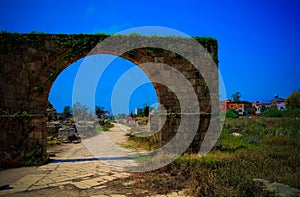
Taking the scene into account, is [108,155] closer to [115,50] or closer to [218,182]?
[115,50]

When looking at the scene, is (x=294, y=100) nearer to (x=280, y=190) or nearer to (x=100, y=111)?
(x=100, y=111)

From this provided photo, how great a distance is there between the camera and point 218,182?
4.13 meters

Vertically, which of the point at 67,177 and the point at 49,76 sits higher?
the point at 49,76

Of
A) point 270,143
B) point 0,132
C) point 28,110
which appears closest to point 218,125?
point 270,143

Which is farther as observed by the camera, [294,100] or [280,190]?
[294,100]

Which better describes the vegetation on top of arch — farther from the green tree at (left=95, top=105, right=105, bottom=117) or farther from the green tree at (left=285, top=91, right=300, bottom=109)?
the green tree at (left=285, top=91, right=300, bottom=109)

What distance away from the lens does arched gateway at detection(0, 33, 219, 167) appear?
23.1ft

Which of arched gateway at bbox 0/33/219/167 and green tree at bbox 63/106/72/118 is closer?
arched gateway at bbox 0/33/219/167

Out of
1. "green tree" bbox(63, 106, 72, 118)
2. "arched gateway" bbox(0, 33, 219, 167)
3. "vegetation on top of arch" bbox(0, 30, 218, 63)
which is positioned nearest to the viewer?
"arched gateway" bbox(0, 33, 219, 167)

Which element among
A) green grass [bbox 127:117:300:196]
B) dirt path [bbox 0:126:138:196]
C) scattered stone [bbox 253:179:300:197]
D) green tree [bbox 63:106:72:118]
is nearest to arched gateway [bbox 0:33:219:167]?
dirt path [bbox 0:126:138:196]

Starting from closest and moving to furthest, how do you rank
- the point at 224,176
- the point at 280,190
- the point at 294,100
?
1. the point at 280,190
2. the point at 224,176
3. the point at 294,100

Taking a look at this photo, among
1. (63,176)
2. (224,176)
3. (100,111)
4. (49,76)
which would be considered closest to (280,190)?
(224,176)

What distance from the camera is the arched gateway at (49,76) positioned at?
7027mm

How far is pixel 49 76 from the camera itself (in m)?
7.41
